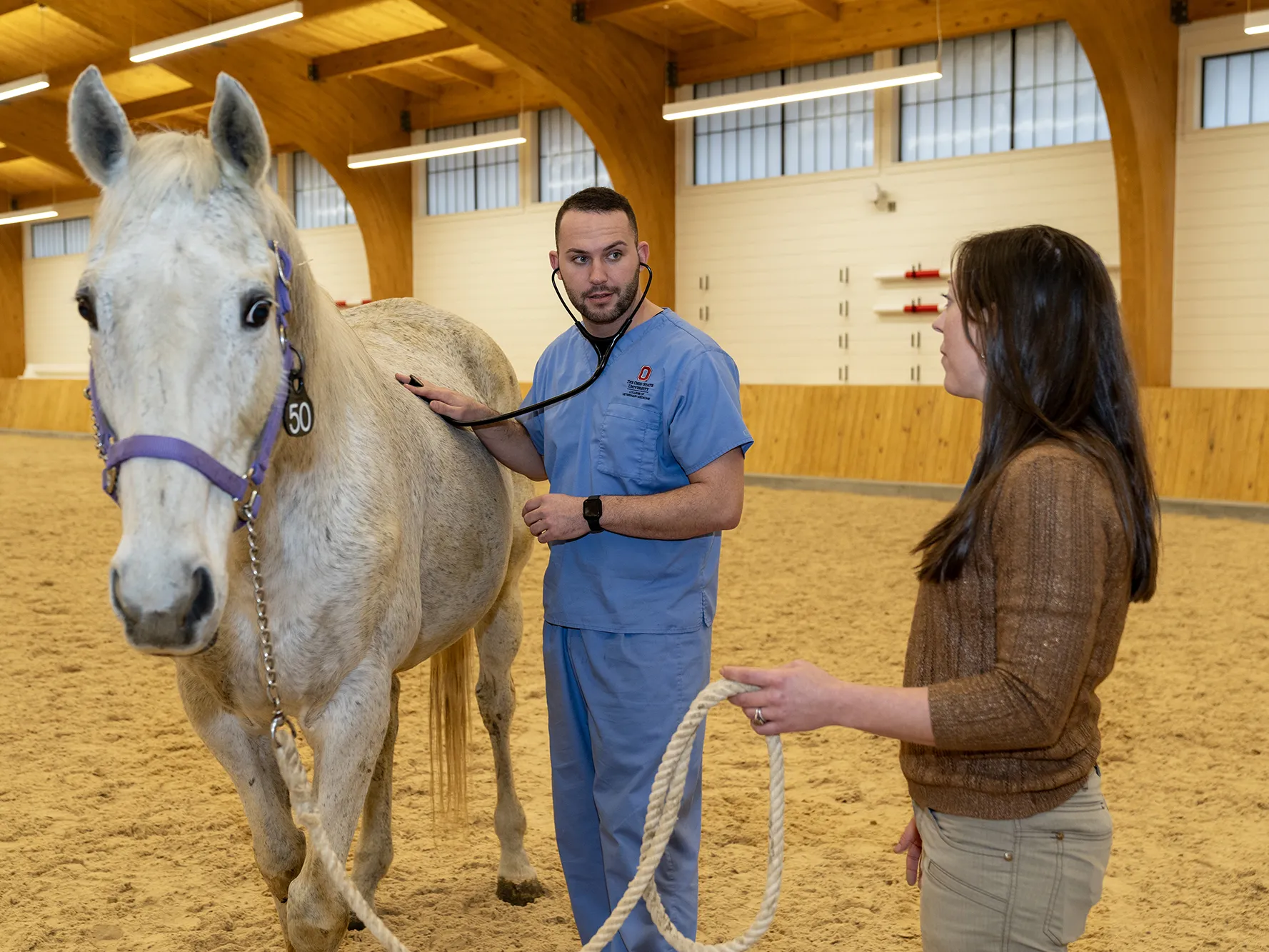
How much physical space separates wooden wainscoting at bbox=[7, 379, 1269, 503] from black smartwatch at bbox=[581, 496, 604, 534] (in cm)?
661

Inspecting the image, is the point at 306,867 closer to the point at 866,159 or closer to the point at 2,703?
the point at 2,703

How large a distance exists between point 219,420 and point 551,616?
96 cm

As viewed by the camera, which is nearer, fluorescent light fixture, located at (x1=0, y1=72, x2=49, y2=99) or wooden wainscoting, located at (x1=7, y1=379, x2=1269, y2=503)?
wooden wainscoting, located at (x1=7, y1=379, x2=1269, y2=503)

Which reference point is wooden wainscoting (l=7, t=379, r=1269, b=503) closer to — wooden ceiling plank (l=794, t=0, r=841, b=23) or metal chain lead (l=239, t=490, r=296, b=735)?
wooden ceiling plank (l=794, t=0, r=841, b=23)

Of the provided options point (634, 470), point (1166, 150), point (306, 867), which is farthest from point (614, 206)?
point (1166, 150)

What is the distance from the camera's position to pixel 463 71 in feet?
51.8

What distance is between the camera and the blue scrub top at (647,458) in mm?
2018

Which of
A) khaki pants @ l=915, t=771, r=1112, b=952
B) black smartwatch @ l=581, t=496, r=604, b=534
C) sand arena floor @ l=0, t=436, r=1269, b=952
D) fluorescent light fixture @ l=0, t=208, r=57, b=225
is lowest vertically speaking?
sand arena floor @ l=0, t=436, r=1269, b=952

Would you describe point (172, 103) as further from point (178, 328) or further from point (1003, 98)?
point (178, 328)

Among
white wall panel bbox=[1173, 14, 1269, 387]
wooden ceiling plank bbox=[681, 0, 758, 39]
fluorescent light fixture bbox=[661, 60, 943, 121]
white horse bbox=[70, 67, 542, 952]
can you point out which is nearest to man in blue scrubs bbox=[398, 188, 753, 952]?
white horse bbox=[70, 67, 542, 952]

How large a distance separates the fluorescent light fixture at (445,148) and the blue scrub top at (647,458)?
1146 centimetres

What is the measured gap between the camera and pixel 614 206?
2.05 m

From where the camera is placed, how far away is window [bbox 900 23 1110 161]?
11.5 metres

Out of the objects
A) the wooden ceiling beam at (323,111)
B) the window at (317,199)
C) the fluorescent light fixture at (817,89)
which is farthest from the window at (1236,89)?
the window at (317,199)
